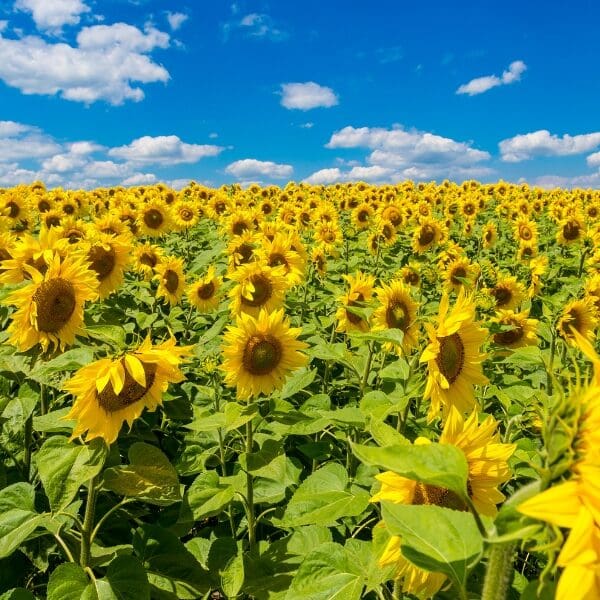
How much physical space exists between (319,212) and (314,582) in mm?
10522

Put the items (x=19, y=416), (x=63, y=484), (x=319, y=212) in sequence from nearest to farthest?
(x=63, y=484)
(x=19, y=416)
(x=319, y=212)

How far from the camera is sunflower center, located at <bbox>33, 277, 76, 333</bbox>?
3.38m

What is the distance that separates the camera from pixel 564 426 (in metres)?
0.86

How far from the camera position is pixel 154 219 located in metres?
10.2

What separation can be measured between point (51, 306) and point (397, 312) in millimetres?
2662

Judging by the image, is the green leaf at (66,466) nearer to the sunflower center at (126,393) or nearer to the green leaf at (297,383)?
the sunflower center at (126,393)

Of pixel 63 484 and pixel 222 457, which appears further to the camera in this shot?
pixel 222 457

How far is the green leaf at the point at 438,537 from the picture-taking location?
1.05m

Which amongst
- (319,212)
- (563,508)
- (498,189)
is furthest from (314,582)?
(498,189)

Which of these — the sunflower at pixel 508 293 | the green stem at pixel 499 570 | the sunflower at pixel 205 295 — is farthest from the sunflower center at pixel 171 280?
the green stem at pixel 499 570

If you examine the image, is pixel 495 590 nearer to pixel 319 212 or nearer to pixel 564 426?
pixel 564 426

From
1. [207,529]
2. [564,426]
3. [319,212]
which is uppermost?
[319,212]

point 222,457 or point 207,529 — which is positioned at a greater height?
point 222,457

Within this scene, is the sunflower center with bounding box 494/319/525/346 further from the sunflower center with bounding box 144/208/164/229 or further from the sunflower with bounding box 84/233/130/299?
the sunflower center with bounding box 144/208/164/229
